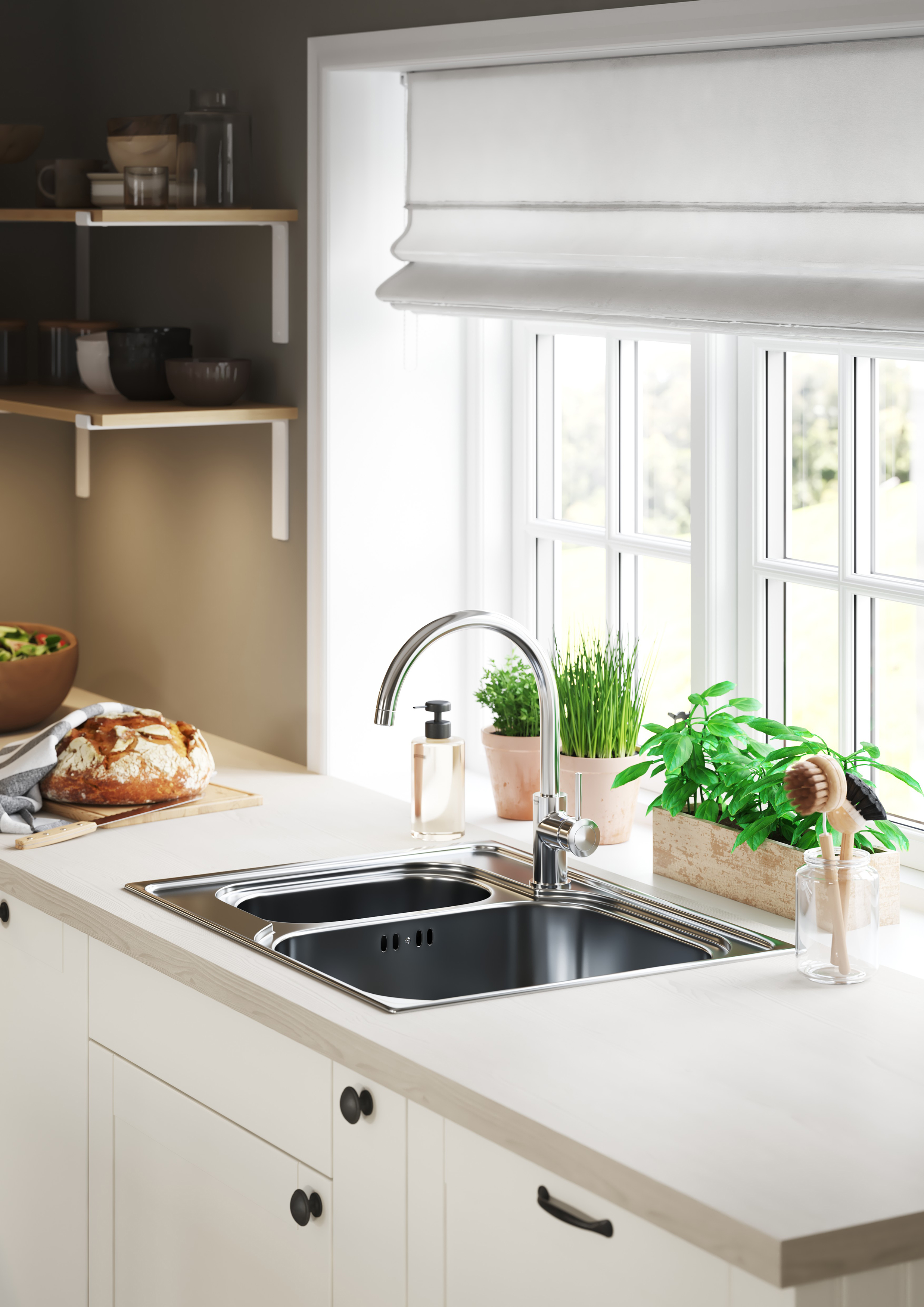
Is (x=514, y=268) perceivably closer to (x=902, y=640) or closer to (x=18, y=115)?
(x=902, y=640)

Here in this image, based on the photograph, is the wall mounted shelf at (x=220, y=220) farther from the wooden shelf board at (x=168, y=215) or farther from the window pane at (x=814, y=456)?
the window pane at (x=814, y=456)

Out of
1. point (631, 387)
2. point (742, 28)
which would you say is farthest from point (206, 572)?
point (742, 28)

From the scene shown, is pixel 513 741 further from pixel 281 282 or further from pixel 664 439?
pixel 281 282

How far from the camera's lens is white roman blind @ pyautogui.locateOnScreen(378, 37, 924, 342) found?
6.43ft

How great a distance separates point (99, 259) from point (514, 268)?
1178 mm

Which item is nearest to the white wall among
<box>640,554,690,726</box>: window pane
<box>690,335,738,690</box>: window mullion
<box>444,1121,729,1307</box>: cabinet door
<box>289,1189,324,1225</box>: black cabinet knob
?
<box>640,554,690,726</box>: window pane

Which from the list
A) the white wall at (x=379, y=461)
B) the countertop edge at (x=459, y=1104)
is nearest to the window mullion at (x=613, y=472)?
the white wall at (x=379, y=461)

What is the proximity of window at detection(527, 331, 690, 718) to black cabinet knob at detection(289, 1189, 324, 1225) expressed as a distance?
1.11 metres

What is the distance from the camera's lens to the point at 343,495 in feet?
9.21

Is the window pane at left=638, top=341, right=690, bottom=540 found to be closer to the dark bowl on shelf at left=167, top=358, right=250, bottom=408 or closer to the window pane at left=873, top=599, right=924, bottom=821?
the window pane at left=873, top=599, right=924, bottom=821

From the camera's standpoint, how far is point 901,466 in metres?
2.24

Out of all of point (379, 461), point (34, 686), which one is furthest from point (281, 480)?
point (34, 686)

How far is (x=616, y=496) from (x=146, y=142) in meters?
0.97

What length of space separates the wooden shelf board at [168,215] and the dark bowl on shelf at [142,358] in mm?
218
